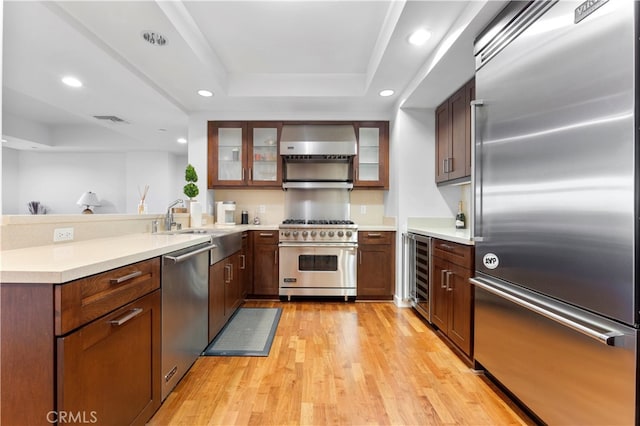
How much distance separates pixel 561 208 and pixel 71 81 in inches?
163

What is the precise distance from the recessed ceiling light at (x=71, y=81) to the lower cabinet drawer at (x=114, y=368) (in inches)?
107

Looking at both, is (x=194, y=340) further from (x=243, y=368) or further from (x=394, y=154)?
(x=394, y=154)

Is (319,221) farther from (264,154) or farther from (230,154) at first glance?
(230,154)

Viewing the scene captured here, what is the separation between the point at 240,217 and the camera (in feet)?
13.4

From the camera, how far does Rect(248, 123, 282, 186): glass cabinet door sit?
377 centimetres

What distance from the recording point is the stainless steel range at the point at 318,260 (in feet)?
11.3

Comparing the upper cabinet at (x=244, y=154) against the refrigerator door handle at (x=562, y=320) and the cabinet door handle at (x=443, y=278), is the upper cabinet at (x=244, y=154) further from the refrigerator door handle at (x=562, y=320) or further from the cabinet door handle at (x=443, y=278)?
the refrigerator door handle at (x=562, y=320)

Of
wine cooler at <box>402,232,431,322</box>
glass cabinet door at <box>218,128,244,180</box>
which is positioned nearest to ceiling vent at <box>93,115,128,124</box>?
glass cabinet door at <box>218,128,244,180</box>

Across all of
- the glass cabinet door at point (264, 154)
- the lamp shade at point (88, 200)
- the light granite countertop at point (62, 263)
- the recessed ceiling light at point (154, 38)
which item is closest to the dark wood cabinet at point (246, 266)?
the glass cabinet door at point (264, 154)

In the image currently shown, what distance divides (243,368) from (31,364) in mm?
1287

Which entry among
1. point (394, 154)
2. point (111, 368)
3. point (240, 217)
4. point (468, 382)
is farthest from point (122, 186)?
point (468, 382)

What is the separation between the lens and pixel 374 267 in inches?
138

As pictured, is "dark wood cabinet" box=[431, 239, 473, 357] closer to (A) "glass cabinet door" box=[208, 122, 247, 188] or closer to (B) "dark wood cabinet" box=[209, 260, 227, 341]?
(B) "dark wood cabinet" box=[209, 260, 227, 341]

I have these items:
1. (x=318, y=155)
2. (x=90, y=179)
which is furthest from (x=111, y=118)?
(x=318, y=155)
